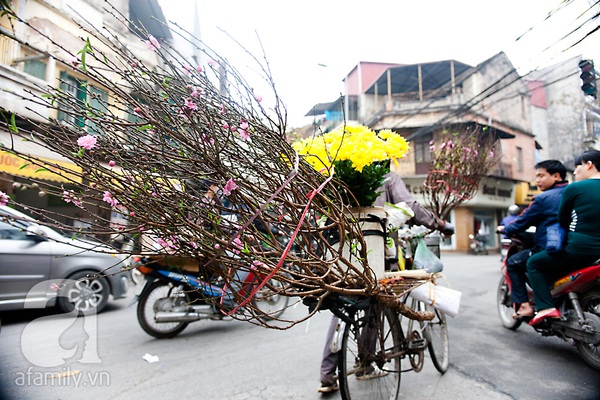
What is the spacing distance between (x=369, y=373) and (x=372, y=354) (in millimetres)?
162

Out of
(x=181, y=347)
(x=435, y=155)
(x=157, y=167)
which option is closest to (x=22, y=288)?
(x=181, y=347)

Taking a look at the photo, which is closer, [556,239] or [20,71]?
[556,239]

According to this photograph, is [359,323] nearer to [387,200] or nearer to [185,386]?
[387,200]

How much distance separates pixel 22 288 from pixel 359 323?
4.52 m

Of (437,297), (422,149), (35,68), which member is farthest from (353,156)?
(422,149)

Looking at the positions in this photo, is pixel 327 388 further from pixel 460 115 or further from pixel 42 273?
pixel 460 115

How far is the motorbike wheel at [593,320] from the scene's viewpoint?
289cm

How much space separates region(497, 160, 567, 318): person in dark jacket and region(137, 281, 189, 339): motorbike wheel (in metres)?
3.67

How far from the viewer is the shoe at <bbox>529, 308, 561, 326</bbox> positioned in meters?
3.07

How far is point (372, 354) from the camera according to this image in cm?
243

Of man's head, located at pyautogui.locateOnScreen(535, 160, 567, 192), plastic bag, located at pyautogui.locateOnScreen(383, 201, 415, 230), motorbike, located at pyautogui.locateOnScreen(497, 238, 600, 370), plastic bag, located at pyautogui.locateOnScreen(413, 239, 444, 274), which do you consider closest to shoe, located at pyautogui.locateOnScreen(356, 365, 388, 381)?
plastic bag, located at pyautogui.locateOnScreen(413, 239, 444, 274)

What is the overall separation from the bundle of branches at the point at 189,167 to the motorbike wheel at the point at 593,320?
2.45 meters

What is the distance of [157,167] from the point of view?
5.31 ft

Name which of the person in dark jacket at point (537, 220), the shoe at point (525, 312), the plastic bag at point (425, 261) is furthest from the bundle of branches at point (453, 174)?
the plastic bag at point (425, 261)
